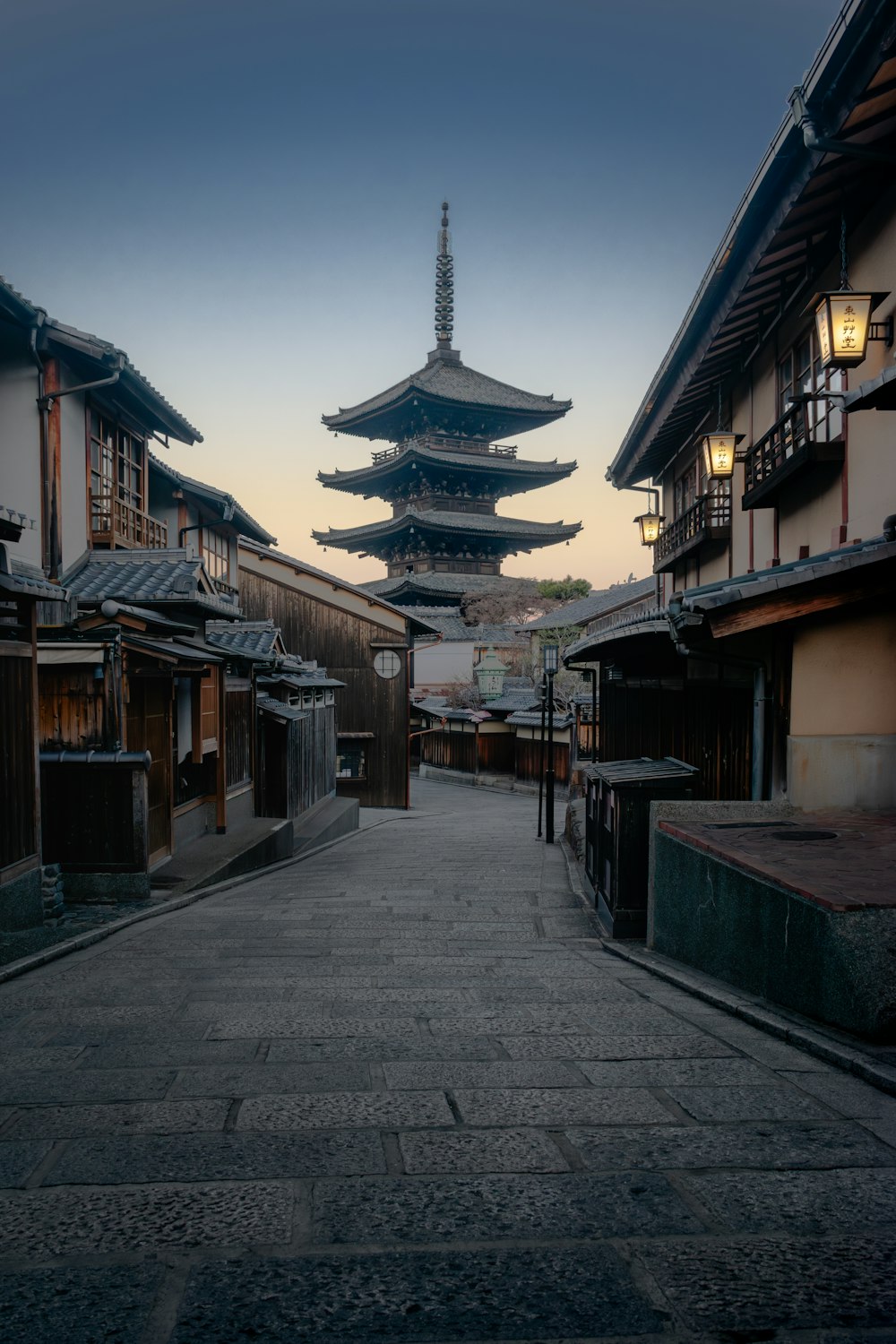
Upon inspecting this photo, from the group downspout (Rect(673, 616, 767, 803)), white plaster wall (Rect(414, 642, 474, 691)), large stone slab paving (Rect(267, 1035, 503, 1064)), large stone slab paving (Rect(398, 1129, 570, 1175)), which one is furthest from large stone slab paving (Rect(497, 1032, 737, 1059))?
white plaster wall (Rect(414, 642, 474, 691))

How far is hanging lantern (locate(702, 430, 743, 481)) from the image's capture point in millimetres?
10727

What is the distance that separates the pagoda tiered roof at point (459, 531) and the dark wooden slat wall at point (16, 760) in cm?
4081

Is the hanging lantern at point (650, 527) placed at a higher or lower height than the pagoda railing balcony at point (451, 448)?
lower

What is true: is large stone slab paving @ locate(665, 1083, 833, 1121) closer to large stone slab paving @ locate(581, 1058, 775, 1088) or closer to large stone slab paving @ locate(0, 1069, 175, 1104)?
large stone slab paving @ locate(581, 1058, 775, 1088)

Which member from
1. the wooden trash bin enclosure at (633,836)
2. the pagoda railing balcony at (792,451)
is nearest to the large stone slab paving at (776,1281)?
the wooden trash bin enclosure at (633,836)

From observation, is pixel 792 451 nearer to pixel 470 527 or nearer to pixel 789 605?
pixel 789 605

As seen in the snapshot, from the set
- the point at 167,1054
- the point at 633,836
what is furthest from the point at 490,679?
the point at 167,1054

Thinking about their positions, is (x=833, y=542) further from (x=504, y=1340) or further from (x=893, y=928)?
(x=504, y=1340)

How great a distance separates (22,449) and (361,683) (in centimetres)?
1873

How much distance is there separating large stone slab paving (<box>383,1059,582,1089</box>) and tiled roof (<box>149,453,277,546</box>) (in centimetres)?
1475

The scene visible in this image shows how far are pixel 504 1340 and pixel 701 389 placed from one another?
1226 cm

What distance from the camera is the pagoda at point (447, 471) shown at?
1930 inches

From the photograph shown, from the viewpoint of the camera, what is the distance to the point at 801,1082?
12.7 feet

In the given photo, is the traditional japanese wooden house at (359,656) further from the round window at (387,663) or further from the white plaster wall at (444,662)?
the white plaster wall at (444,662)
